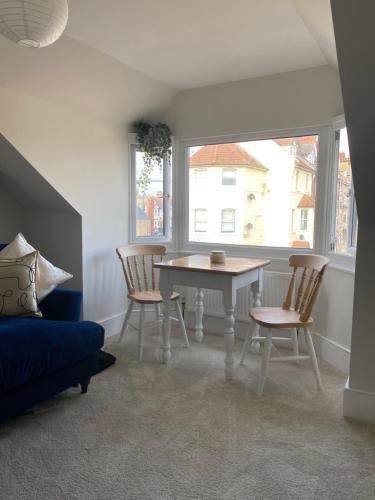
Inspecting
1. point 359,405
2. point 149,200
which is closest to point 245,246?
point 149,200

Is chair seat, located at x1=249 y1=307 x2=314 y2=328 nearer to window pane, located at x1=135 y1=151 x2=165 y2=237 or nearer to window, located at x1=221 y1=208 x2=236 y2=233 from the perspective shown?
window, located at x1=221 y1=208 x2=236 y2=233

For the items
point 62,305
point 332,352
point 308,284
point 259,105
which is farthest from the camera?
point 259,105

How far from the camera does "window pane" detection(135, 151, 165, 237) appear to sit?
3838mm

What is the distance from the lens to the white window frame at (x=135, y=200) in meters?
3.77

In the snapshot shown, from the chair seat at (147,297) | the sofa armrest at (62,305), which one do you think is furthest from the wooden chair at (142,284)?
the sofa armrest at (62,305)

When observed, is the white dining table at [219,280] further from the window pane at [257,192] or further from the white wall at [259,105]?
the white wall at [259,105]

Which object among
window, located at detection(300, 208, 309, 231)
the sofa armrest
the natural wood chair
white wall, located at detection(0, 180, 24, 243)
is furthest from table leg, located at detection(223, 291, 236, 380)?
white wall, located at detection(0, 180, 24, 243)

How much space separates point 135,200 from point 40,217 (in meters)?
0.91

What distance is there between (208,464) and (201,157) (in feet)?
9.13

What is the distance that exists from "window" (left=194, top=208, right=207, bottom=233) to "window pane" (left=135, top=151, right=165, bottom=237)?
1.16 feet

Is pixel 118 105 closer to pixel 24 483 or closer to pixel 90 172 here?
pixel 90 172

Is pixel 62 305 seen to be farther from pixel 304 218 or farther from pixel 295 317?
pixel 304 218

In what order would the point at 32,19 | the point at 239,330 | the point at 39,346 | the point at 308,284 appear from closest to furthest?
the point at 32,19 < the point at 39,346 < the point at 308,284 < the point at 239,330

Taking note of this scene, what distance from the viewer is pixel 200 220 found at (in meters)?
3.91
